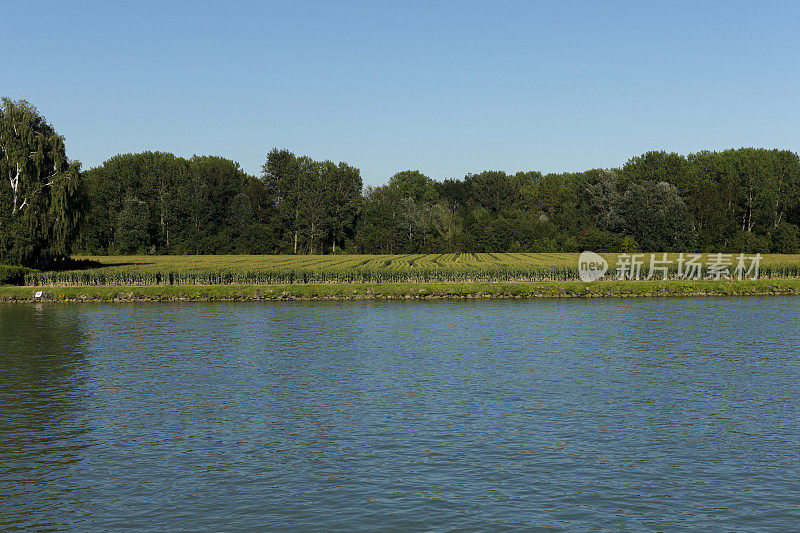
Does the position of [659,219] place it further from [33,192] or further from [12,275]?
[12,275]

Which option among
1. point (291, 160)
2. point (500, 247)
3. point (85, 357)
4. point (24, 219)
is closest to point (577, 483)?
point (85, 357)

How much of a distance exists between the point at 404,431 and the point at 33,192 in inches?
3158

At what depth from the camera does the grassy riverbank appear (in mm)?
73438

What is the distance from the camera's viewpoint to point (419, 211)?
6708 inches

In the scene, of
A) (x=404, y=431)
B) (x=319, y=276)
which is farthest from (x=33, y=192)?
(x=404, y=431)

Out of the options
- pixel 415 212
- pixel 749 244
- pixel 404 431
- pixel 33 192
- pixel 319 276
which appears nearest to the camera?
pixel 404 431

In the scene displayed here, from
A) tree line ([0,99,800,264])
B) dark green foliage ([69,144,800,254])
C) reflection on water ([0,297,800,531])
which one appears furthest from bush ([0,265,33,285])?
dark green foliage ([69,144,800,254])

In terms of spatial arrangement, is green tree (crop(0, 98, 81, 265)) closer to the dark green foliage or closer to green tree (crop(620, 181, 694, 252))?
the dark green foliage

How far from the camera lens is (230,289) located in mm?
75250

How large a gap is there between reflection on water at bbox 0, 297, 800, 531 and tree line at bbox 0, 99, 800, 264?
354 feet

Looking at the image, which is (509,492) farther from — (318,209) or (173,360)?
(318,209)

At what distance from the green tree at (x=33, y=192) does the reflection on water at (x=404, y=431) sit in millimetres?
43864

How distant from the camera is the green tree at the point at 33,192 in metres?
83.7

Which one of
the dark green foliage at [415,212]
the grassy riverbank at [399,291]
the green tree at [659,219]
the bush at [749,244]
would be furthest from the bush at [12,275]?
the bush at [749,244]
